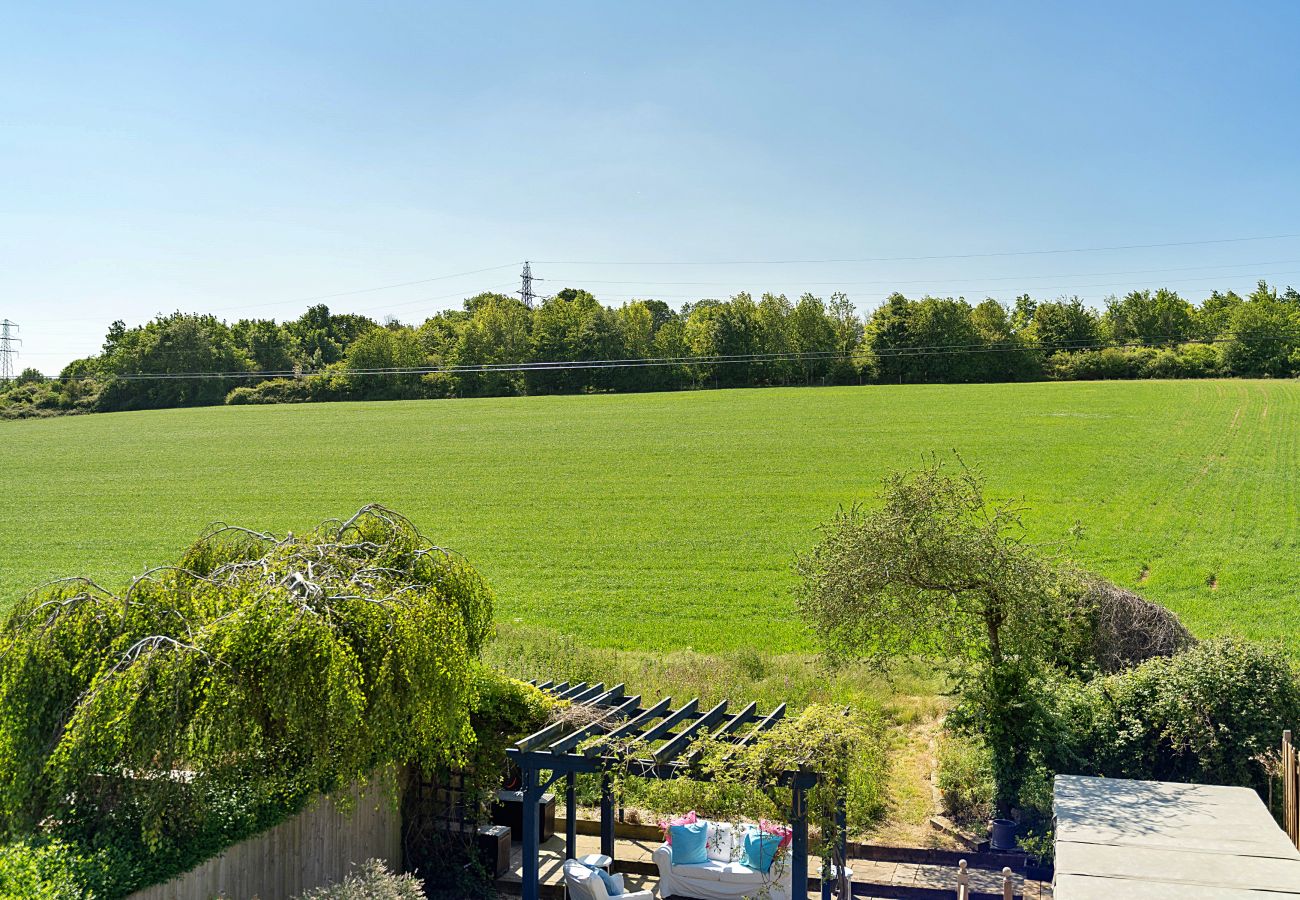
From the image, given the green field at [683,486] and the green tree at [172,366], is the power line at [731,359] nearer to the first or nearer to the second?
the green tree at [172,366]

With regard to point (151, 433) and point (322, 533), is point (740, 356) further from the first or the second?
point (322, 533)

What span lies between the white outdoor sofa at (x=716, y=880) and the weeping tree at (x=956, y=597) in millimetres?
3986

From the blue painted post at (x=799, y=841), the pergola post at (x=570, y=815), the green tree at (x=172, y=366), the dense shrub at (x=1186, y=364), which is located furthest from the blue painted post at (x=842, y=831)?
the green tree at (x=172, y=366)

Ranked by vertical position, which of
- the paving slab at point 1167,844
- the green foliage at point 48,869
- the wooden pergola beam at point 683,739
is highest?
the green foliage at point 48,869

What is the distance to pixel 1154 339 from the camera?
92.8 metres

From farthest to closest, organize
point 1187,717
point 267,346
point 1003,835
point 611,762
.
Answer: point 267,346 < point 1187,717 < point 1003,835 < point 611,762

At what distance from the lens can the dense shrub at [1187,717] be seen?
13.2m

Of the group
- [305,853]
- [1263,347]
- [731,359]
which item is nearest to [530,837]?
[305,853]

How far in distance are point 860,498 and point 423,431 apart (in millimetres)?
A: 31859

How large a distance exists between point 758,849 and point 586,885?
213 centimetres

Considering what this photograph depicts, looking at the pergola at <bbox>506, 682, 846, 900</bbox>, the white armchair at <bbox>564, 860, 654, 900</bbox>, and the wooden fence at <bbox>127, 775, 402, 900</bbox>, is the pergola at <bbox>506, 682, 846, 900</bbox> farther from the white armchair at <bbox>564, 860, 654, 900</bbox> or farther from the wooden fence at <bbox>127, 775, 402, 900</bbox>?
the wooden fence at <bbox>127, 775, 402, 900</bbox>

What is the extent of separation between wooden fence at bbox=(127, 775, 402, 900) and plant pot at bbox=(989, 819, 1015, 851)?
24.8 ft

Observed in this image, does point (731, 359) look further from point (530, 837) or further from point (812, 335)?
point (530, 837)

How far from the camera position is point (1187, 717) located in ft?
43.9
